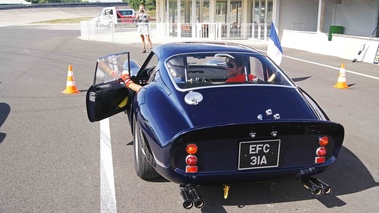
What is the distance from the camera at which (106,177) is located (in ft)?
14.4

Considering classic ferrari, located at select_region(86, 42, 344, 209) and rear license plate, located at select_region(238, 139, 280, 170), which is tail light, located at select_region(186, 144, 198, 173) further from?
rear license plate, located at select_region(238, 139, 280, 170)

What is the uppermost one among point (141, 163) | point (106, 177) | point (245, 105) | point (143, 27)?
point (143, 27)

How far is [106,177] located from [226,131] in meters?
1.76

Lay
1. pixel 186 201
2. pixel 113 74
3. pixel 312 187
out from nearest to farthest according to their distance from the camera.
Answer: pixel 186 201, pixel 312 187, pixel 113 74

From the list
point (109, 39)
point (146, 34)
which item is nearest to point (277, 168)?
point (146, 34)

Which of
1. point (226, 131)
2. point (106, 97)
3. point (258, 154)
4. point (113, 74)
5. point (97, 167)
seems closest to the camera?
point (226, 131)

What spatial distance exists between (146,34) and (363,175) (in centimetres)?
1519

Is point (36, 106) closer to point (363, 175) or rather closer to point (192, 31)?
point (363, 175)

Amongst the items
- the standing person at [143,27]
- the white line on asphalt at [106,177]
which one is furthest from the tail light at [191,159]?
the standing person at [143,27]

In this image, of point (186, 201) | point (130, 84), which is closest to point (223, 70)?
point (130, 84)

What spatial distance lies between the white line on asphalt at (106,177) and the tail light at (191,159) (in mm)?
890

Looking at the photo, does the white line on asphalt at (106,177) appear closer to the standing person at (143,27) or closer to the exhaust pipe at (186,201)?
the exhaust pipe at (186,201)

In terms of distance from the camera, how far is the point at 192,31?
79.9 ft

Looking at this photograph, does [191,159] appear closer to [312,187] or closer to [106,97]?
[312,187]
